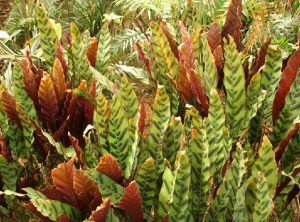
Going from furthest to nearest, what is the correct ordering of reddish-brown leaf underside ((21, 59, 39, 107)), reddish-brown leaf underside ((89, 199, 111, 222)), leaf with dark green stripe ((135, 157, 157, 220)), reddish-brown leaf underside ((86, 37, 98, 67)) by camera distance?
reddish-brown leaf underside ((86, 37, 98, 67)), reddish-brown leaf underside ((21, 59, 39, 107)), leaf with dark green stripe ((135, 157, 157, 220)), reddish-brown leaf underside ((89, 199, 111, 222))

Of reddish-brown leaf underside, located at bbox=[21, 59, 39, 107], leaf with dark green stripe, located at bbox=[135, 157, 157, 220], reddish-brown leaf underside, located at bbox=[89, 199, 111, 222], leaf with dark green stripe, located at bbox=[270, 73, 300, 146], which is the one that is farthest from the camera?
reddish-brown leaf underside, located at bbox=[21, 59, 39, 107]

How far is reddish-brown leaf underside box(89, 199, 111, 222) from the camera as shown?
46.7 inches

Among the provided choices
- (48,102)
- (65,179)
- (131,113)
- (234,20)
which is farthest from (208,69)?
(65,179)

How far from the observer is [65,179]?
4.27ft

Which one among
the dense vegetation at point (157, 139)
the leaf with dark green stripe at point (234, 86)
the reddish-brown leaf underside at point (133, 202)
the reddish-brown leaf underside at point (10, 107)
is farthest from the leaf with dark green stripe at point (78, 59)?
the reddish-brown leaf underside at point (133, 202)

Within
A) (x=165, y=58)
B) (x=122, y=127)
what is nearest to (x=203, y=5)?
(x=165, y=58)

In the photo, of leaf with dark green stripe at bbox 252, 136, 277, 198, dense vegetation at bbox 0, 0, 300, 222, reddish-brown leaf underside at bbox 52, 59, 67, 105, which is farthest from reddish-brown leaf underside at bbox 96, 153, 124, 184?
reddish-brown leaf underside at bbox 52, 59, 67, 105

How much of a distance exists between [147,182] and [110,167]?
0.38 ft

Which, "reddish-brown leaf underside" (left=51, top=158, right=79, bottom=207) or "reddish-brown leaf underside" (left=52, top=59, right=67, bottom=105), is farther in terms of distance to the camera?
"reddish-brown leaf underside" (left=52, top=59, right=67, bottom=105)

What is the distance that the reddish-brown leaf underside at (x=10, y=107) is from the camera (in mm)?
1529

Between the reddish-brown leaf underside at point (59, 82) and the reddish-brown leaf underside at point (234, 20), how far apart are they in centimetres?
69

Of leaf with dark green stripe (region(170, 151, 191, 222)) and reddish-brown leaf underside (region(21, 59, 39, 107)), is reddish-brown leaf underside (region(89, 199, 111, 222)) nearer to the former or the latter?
leaf with dark green stripe (region(170, 151, 191, 222))

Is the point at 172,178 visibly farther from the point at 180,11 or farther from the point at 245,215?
the point at 180,11

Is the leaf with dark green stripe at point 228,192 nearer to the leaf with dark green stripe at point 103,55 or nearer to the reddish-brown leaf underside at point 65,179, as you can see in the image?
the reddish-brown leaf underside at point 65,179
